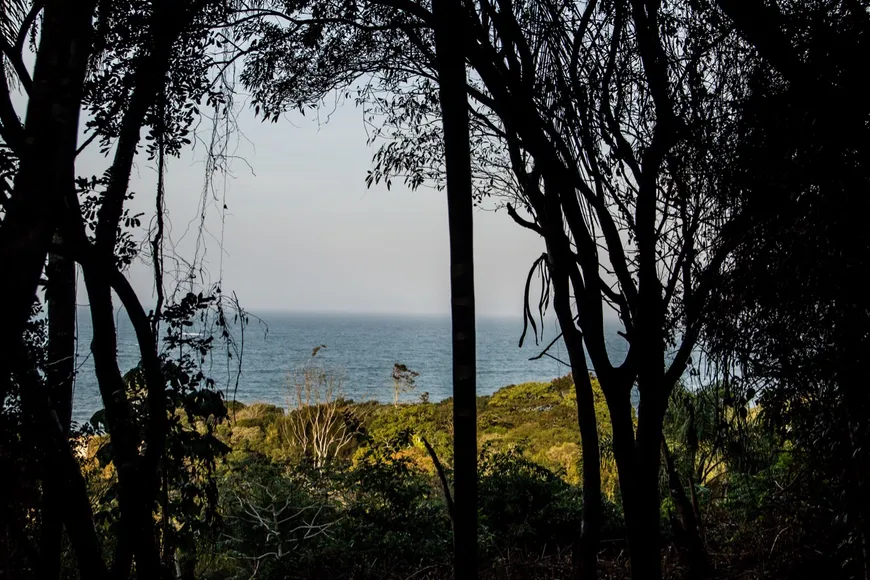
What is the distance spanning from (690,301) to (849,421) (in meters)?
0.86

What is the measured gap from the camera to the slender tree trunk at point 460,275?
1812 millimetres

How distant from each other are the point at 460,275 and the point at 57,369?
4.26ft

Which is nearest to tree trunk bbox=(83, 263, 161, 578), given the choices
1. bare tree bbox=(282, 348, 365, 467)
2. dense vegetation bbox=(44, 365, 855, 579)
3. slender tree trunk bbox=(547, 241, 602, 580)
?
dense vegetation bbox=(44, 365, 855, 579)

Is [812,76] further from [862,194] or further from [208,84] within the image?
[208,84]

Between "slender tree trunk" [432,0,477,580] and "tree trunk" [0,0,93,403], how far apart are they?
0.92m

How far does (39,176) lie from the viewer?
3.40ft

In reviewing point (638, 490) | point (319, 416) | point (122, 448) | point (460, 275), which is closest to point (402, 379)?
point (319, 416)

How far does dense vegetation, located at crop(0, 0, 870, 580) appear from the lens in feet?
5.73

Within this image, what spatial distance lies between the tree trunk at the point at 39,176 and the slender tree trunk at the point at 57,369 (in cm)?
94

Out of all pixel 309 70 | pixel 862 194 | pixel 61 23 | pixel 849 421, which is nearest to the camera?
pixel 61 23

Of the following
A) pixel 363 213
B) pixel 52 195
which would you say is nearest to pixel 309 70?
pixel 52 195

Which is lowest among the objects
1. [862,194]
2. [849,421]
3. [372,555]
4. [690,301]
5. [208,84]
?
Answer: [372,555]

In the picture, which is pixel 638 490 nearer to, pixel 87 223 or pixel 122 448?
pixel 122 448

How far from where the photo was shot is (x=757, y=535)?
3.73 metres
